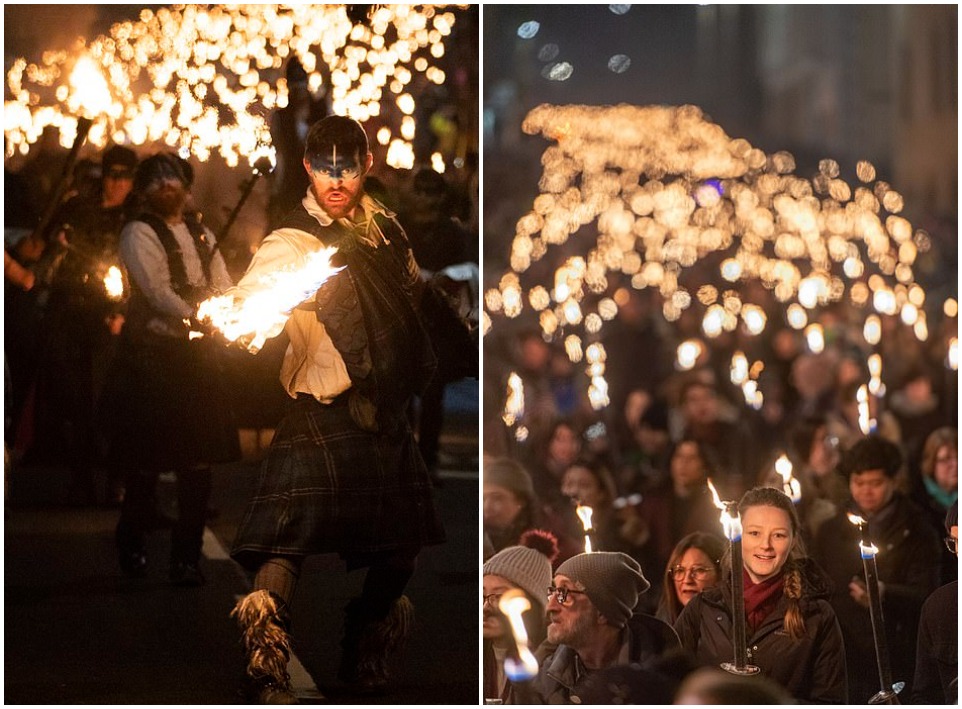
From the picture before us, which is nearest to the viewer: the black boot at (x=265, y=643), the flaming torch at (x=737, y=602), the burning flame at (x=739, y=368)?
the black boot at (x=265, y=643)

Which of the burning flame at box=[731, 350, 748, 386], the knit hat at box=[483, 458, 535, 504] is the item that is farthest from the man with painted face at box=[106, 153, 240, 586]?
the burning flame at box=[731, 350, 748, 386]

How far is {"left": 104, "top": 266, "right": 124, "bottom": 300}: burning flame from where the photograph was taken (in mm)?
3611

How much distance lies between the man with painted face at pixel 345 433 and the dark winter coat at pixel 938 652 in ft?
4.79

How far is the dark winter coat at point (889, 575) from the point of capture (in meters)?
3.91

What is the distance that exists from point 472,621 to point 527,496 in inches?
15.5

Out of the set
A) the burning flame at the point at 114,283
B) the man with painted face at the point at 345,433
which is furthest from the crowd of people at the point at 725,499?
the burning flame at the point at 114,283

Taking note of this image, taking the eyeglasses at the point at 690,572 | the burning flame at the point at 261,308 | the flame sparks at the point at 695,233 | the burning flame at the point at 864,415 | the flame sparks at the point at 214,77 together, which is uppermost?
the flame sparks at the point at 214,77

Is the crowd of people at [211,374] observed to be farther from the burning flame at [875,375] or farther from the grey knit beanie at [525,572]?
the burning flame at [875,375]

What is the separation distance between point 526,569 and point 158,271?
1.27 meters

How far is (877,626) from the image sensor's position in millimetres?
3771

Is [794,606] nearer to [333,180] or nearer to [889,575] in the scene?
[889,575]

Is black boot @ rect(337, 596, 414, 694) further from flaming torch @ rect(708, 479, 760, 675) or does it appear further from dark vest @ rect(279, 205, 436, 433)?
flaming torch @ rect(708, 479, 760, 675)

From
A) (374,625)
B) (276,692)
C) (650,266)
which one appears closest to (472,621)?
(374,625)

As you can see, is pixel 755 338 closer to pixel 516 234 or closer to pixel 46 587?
pixel 516 234
